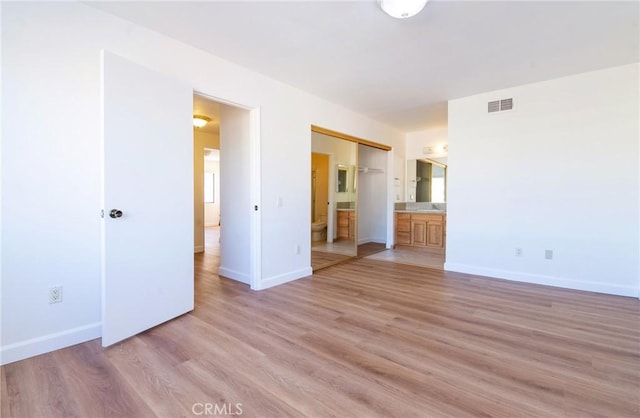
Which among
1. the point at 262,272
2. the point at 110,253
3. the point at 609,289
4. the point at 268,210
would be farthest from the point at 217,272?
the point at 609,289

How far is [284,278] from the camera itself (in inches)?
143

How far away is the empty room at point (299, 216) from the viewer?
1.69 meters

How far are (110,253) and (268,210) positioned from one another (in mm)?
1666

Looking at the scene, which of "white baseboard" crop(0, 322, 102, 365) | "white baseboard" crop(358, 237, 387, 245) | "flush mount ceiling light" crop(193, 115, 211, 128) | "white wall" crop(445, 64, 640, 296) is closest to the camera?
"white baseboard" crop(0, 322, 102, 365)

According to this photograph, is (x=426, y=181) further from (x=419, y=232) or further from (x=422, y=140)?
(x=419, y=232)

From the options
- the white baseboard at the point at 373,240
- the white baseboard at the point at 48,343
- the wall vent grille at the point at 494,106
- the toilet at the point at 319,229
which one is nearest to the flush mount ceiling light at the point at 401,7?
the wall vent grille at the point at 494,106

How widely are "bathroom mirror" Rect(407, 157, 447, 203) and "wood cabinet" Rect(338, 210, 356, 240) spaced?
57.1 inches

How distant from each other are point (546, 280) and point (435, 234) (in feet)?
7.81

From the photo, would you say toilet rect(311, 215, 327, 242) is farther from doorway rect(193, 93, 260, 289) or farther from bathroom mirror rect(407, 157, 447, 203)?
doorway rect(193, 93, 260, 289)

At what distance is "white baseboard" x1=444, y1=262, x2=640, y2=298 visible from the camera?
10.5 feet

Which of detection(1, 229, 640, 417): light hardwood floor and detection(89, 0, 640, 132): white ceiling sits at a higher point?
detection(89, 0, 640, 132): white ceiling

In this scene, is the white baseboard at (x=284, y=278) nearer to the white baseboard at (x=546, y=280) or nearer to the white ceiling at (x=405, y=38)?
the white baseboard at (x=546, y=280)

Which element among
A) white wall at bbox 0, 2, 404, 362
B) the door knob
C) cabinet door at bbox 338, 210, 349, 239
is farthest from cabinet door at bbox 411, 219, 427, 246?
the door knob

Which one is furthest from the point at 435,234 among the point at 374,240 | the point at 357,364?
the point at 357,364
